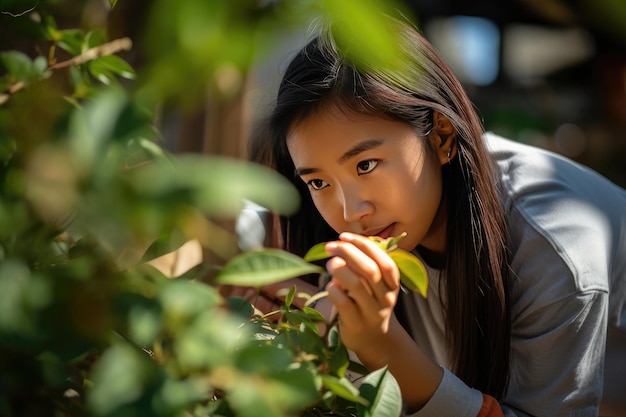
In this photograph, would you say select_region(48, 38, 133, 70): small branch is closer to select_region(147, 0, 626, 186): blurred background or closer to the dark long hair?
the dark long hair

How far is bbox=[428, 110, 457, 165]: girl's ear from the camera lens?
1345mm

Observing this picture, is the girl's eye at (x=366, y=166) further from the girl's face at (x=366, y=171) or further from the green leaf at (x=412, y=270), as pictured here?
the green leaf at (x=412, y=270)

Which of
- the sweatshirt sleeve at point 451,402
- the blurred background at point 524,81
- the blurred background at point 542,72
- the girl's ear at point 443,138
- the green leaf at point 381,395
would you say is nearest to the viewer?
the green leaf at point 381,395

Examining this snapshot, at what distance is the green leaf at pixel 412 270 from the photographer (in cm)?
68

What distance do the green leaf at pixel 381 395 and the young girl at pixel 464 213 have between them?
1.76ft

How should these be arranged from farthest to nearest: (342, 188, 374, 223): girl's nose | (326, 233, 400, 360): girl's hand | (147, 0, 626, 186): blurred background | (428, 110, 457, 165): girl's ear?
1. (147, 0, 626, 186): blurred background
2. (428, 110, 457, 165): girl's ear
3. (342, 188, 374, 223): girl's nose
4. (326, 233, 400, 360): girl's hand

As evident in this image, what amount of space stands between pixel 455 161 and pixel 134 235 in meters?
1.01

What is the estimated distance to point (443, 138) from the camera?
1361 mm

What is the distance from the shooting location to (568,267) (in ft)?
4.06

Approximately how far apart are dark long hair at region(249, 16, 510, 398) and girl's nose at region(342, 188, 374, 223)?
14 centimetres

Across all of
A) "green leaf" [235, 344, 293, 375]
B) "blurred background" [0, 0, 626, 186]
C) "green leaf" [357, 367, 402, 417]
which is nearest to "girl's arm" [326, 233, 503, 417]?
"green leaf" [357, 367, 402, 417]

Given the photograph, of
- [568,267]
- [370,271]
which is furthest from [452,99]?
[370,271]

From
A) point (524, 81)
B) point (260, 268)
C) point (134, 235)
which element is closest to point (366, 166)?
point (260, 268)

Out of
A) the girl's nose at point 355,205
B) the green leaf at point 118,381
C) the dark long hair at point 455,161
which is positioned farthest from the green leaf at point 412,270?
the dark long hair at point 455,161
